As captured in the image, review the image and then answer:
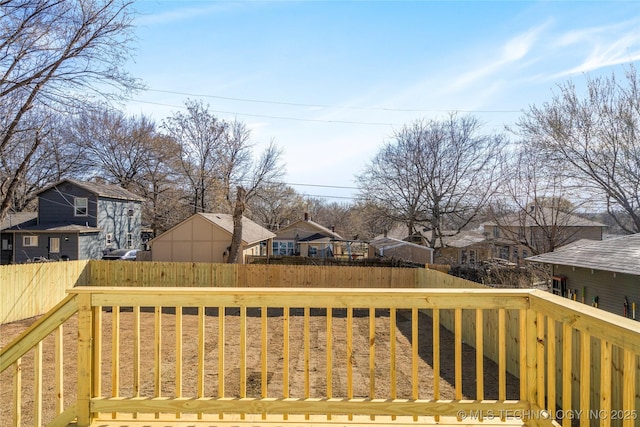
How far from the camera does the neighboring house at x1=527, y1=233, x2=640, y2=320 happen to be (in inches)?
268

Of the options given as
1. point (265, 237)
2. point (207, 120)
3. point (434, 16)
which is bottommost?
point (265, 237)

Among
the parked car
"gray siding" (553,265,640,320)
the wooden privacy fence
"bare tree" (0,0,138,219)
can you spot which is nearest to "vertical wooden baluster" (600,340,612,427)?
"gray siding" (553,265,640,320)

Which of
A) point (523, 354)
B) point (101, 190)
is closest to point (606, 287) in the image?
point (523, 354)

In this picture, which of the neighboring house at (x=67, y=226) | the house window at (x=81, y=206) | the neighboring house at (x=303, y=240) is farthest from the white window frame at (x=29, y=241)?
the neighboring house at (x=303, y=240)

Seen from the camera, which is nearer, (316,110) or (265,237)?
(316,110)

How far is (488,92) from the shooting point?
12.5 meters

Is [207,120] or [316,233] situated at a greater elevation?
[207,120]

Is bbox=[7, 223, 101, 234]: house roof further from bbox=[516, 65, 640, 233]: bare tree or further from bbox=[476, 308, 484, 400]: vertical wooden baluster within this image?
bbox=[476, 308, 484, 400]: vertical wooden baluster

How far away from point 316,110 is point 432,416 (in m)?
16.3

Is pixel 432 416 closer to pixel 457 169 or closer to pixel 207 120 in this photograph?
pixel 457 169

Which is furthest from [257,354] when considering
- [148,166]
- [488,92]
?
[148,166]

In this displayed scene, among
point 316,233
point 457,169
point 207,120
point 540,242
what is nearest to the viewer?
point 540,242

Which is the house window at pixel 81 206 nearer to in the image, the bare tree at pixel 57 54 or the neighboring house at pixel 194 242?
the neighboring house at pixel 194 242

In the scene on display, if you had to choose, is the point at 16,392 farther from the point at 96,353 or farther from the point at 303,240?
the point at 303,240
